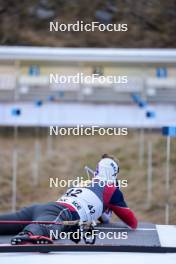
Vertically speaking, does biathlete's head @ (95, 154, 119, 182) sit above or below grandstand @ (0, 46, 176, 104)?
below

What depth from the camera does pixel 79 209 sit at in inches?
108

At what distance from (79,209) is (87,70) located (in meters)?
7.45

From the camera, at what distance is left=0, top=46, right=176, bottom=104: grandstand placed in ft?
33.9

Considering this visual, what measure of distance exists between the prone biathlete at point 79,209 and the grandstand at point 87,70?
22.5 ft

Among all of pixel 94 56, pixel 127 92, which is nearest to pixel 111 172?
pixel 94 56

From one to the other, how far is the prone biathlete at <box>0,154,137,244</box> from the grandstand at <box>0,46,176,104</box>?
22.5 feet

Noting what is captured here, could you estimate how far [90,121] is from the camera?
976 cm

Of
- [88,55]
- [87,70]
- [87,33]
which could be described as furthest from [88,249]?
[87,33]

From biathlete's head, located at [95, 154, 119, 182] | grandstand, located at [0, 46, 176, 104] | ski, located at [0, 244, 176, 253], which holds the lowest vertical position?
ski, located at [0, 244, 176, 253]

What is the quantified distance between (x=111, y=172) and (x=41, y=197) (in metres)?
4.17
